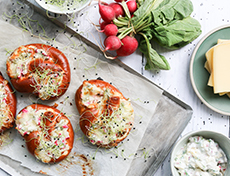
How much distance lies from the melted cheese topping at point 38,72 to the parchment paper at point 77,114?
0.17 m

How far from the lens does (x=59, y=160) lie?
2.35 metres

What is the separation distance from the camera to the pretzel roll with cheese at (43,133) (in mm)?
2299

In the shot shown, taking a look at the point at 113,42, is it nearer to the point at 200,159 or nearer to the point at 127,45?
the point at 127,45

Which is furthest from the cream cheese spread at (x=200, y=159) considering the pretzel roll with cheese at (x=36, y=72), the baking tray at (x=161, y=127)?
the pretzel roll with cheese at (x=36, y=72)

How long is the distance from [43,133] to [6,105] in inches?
18.9

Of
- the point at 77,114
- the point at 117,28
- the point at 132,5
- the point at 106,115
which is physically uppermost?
the point at 132,5

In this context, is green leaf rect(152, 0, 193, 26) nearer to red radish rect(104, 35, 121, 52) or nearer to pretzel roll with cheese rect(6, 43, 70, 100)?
red radish rect(104, 35, 121, 52)

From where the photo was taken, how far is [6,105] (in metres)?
2.32

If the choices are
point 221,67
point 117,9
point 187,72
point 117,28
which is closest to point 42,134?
point 117,28

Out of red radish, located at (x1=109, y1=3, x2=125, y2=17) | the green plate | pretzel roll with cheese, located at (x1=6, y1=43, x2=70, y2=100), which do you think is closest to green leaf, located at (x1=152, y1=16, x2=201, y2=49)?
the green plate

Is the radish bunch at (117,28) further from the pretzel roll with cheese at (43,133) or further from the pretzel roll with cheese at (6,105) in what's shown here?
the pretzel roll with cheese at (6,105)

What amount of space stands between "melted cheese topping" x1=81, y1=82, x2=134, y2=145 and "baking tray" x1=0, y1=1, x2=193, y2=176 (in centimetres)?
33

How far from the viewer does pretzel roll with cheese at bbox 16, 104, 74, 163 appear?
90.5 inches

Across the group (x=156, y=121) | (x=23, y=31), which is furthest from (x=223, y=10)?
(x=23, y=31)
